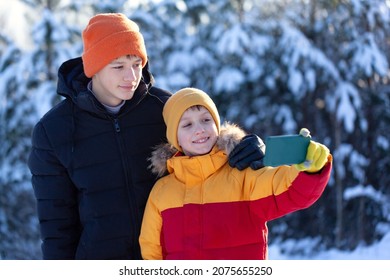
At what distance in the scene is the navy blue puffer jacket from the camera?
2871 mm

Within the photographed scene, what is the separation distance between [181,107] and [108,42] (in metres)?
0.49

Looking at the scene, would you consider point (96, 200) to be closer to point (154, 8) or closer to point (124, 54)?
point (124, 54)

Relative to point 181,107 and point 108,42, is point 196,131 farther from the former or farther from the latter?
point 108,42

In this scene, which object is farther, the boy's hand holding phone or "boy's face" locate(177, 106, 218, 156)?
"boy's face" locate(177, 106, 218, 156)

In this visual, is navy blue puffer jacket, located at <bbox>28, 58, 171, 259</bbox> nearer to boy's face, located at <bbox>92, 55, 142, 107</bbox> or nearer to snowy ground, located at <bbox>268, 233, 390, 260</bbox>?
boy's face, located at <bbox>92, 55, 142, 107</bbox>

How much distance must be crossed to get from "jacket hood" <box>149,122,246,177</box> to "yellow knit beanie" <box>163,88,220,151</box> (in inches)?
2.0

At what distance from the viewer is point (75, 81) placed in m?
3.01

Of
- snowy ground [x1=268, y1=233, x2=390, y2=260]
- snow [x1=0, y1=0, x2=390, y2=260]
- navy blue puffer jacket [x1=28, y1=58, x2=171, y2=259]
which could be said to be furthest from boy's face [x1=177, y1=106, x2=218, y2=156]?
snow [x1=0, y1=0, x2=390, y2=260]

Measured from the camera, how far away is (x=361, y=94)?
6824 millimetres

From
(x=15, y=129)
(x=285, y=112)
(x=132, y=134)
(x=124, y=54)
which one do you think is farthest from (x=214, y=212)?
(x=15, y=129)

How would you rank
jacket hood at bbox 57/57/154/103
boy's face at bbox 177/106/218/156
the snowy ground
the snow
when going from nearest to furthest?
boy's face at bbox 177/106/218/156 < jacket hood at bbox 57/57/154/103 < the snowy ground < the snow

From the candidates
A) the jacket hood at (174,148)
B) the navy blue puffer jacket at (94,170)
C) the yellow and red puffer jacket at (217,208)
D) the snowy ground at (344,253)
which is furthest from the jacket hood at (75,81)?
the snowy ground at (344,253)

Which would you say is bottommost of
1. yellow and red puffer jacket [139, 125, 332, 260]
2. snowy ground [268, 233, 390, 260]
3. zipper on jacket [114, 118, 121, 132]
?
snowy ground [268, 233, 390, 260]

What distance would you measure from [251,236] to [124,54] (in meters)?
0.99
